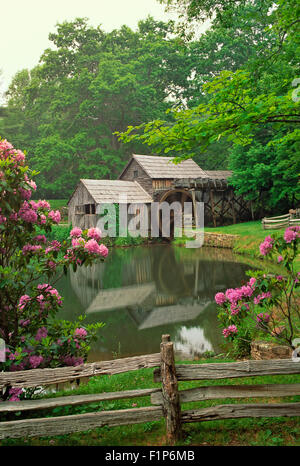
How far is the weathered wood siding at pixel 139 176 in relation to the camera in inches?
1131

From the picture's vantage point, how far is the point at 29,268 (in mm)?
4367

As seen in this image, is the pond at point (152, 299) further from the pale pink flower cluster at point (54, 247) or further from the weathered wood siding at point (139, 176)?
the weathered wood siding at point (139, 176)

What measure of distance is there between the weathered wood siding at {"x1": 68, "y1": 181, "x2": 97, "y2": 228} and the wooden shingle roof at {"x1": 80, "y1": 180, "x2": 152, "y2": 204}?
2.79 ft

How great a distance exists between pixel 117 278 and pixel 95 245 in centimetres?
1176

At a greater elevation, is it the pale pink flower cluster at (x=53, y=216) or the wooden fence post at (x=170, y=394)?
the pale pink flower cluster at (x=53, y=216)

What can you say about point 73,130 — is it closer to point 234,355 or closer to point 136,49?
point 136,49

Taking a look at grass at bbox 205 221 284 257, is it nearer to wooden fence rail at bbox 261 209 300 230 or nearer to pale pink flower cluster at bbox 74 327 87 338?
wooden fence rail at bbox 261 209 300 230

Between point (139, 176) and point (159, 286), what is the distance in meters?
16.8

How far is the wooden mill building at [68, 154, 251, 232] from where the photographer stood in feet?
89.4

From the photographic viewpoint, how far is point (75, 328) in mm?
4691

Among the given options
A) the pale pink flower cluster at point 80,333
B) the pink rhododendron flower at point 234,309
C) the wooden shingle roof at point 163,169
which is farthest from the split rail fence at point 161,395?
the wooden shingle roof at point 163,169

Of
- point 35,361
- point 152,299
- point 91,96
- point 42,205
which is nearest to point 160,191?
point 152,299

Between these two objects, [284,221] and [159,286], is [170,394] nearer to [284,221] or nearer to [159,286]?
[159,286]
